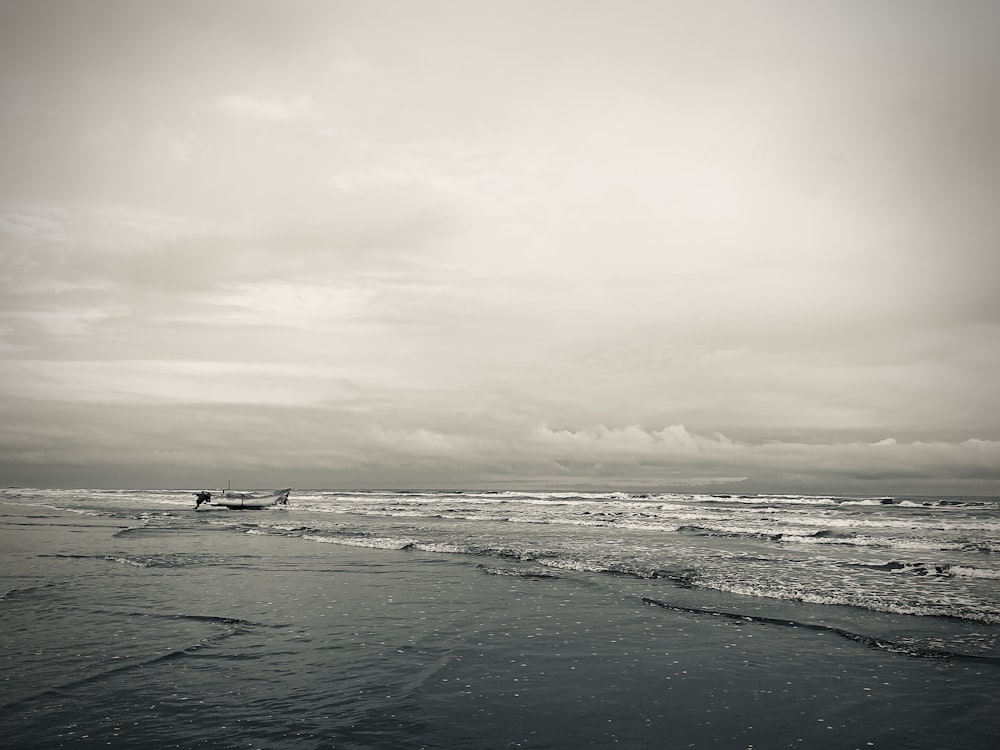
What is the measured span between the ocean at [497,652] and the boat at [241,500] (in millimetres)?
45927

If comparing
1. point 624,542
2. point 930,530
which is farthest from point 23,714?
point 930,530

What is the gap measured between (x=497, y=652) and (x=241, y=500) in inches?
2751

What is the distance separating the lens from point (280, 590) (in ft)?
65.3

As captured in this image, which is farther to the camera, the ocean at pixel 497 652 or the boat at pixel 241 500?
the boat at pixel 241 500

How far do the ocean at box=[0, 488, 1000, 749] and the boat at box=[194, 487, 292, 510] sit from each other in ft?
151

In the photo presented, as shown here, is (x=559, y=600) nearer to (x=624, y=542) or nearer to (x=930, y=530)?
(x=624, y=542)

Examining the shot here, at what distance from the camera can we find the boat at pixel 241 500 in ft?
237

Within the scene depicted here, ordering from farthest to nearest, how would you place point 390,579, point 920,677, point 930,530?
1. point 930,530
2. point 390,579
3. point 920,677

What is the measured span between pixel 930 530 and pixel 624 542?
973 inches

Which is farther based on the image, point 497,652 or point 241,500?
point 241,500

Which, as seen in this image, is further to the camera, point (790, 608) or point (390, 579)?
point (390, 579)

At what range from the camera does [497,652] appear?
13273 millimetres

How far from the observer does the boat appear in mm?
72119

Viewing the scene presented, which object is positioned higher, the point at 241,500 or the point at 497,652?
the point at 497,652
